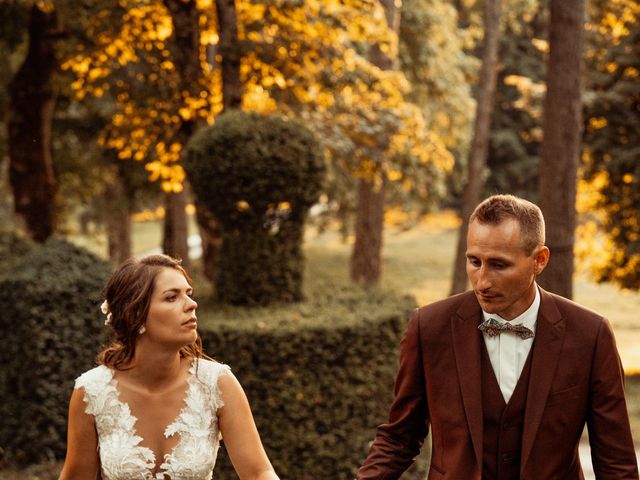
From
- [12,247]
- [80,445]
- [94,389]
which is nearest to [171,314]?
[94,389]

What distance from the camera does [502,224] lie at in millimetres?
3084

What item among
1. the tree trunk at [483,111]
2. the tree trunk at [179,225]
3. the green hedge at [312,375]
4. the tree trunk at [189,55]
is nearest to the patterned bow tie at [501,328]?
the green hedge at [312,375]

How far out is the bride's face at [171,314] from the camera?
3.46 m

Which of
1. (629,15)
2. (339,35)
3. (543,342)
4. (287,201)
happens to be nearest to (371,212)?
(339,35)

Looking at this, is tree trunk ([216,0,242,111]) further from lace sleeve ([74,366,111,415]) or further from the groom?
the groom

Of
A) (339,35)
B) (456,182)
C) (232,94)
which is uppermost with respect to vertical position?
(339,35)

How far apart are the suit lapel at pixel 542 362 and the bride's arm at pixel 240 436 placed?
3.09ft

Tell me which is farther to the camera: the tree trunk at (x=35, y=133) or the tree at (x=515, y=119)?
the tree at (x=515, y=119)

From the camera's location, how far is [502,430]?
313 cm

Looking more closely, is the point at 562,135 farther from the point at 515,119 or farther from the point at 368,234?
the point at 515,119

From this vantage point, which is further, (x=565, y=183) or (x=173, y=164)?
(x=173, y=164)

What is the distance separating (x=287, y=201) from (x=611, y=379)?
4992mm

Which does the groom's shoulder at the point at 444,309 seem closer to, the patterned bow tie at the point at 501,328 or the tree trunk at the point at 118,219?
the patterned bow tie at the point at 501,328

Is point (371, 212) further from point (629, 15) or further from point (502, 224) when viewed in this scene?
point (502, 224)
